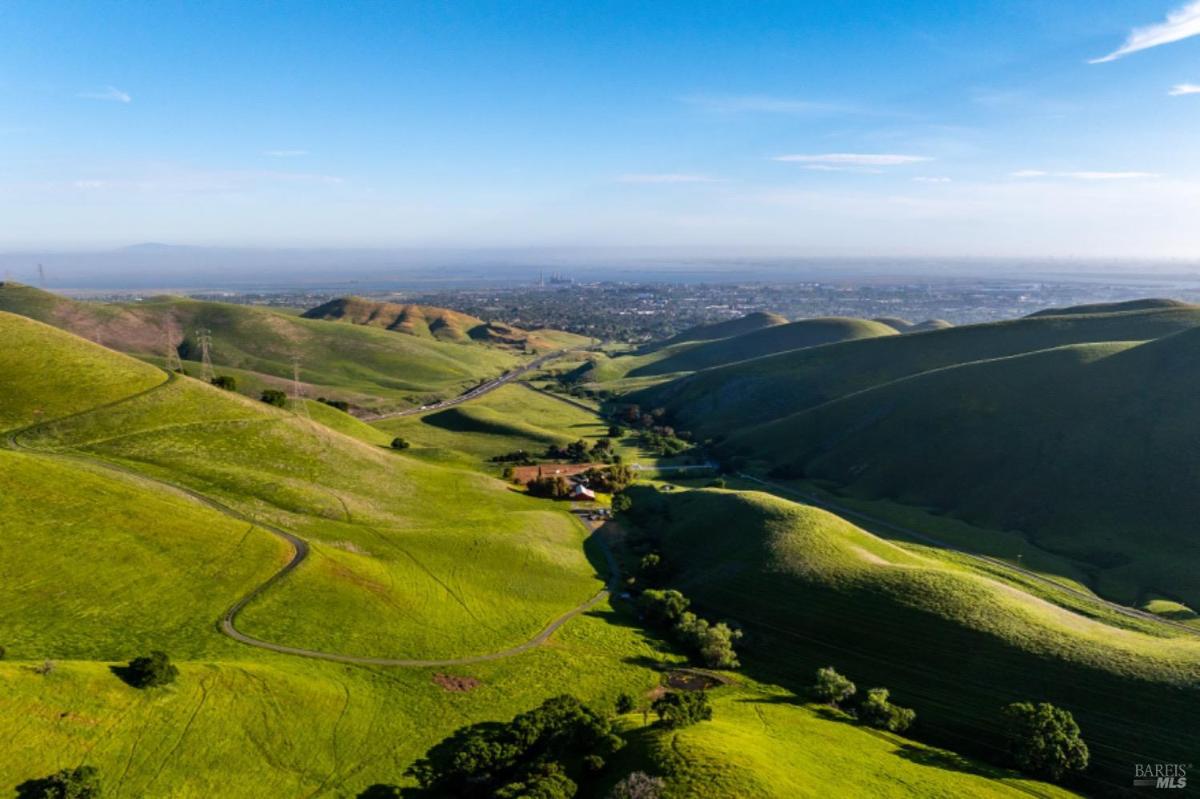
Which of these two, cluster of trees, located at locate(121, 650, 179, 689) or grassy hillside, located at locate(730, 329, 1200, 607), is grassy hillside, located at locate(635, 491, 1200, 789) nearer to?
grassy hillside, located at locate(730, 329, 1200, 607)

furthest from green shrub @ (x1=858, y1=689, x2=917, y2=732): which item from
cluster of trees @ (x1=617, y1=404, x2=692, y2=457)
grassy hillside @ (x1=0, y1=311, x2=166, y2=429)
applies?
grassy hillside @ (x1=0, y1=311, x2=166, y2=429)

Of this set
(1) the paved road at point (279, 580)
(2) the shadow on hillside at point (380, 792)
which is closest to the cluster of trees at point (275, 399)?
(1) the paved road at point (279, 580)

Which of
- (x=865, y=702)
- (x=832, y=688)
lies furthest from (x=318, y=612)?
(x=865, y=702)

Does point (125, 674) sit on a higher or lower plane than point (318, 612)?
higher

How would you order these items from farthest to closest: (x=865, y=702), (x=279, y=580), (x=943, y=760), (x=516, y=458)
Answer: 1. (x=516, y=458)
2. (x=279, y=580)
3. (x=865, y=702)
4. (x=943, y=760)

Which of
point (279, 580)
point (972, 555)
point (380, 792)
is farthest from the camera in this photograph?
point (972, 555)

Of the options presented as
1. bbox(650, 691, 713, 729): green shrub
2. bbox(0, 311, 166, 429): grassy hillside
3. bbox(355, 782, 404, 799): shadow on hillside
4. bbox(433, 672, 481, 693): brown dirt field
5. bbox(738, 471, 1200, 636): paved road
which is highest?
bbox(0, 311, 166, 429): grassy hillside

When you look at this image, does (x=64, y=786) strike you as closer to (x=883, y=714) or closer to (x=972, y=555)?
(x=883, y=714)
